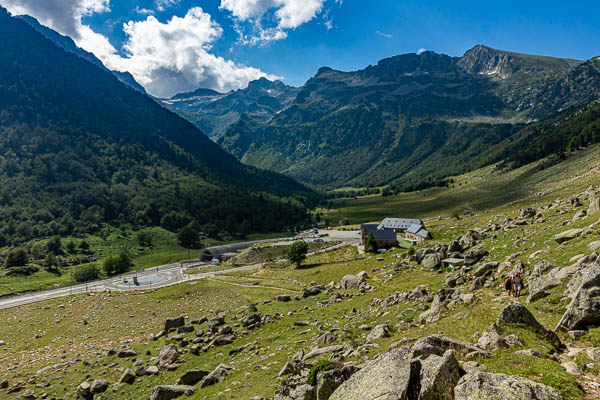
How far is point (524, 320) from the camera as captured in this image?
47.5ft

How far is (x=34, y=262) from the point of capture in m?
151

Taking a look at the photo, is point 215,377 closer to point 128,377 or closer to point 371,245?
point 128,377

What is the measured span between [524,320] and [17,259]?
191m

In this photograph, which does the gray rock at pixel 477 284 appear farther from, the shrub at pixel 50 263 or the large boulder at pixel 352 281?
the shrub at pixel 50 263

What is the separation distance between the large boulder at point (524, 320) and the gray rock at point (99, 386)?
101ft

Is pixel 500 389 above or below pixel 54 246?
below

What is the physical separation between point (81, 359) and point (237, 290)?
3692 centimetres

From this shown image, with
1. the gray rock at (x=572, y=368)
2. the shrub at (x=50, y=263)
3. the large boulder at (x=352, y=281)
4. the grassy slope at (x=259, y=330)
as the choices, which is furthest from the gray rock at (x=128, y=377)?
the shrub at (x=50, y=263)

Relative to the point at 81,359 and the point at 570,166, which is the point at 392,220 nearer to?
the point at 570,166

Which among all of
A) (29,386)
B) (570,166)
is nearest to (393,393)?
(29,386)

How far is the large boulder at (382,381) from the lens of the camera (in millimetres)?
10398

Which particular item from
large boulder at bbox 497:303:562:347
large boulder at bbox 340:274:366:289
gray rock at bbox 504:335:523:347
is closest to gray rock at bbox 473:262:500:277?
large boulder at bbox 497:303:562:347

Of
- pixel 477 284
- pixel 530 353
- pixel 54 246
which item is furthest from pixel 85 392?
Result: pixel 54 246

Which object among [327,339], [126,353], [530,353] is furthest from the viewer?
[126,353]
